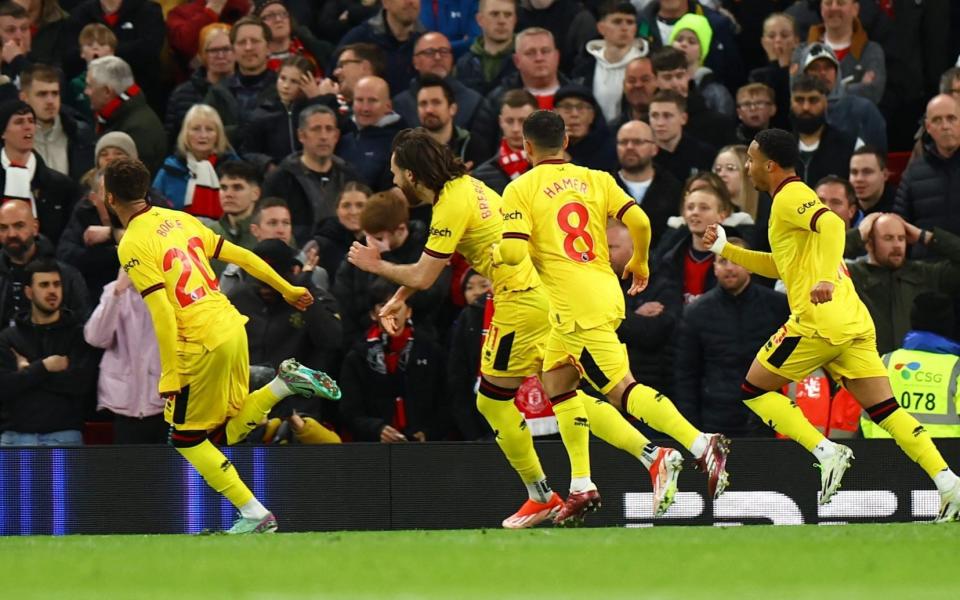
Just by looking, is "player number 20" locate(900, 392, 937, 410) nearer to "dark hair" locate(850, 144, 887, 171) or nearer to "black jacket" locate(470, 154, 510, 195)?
"dark hair" locate(850, 144, 887, 171)

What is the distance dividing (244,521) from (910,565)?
427cm

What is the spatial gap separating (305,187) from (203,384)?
3398 millimetres

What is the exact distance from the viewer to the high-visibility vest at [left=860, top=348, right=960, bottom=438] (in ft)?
37.8

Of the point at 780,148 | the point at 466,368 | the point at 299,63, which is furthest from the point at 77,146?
the point at 780,148

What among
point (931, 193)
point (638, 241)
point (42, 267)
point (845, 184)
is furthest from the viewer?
point (931, 193)

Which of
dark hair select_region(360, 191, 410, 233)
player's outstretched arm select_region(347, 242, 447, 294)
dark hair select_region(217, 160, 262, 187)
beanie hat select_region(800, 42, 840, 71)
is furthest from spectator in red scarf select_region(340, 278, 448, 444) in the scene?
beanie hat select_region(800, 42, 840, 71)

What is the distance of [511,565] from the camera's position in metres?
8.60

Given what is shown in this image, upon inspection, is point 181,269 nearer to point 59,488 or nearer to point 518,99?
point 59,488

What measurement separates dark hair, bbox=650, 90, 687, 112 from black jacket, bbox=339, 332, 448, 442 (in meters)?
2.77

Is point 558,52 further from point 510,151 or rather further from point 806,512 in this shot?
point 806,512

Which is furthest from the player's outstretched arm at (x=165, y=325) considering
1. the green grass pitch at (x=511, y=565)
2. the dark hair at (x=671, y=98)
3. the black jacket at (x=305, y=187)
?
the dark hair at (x=671, y=98)

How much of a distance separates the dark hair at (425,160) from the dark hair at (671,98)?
12.5ft

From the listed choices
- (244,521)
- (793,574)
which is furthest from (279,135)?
(793,574)

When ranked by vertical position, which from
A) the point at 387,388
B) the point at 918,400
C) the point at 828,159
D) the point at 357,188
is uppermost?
the point at 828,159
